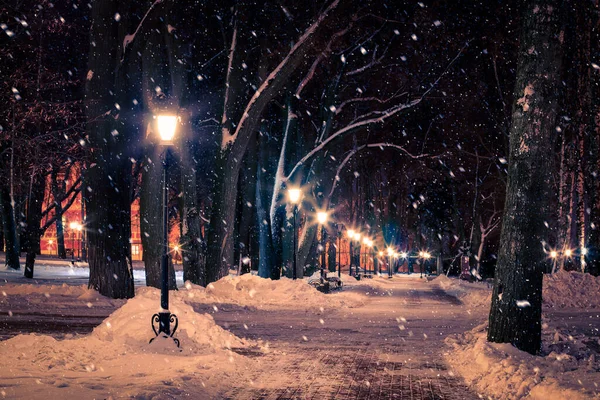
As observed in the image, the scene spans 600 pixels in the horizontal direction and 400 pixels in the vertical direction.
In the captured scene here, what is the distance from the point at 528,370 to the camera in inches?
392

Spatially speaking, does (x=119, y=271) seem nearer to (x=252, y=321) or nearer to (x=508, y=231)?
(x=252, y=321)

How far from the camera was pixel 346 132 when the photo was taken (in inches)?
1180

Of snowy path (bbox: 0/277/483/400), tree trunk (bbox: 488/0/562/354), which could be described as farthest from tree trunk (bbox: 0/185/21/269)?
tree trunk (bbox: 488/0/562/354)

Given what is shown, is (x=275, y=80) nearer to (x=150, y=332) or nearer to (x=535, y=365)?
(x=150, y=332)

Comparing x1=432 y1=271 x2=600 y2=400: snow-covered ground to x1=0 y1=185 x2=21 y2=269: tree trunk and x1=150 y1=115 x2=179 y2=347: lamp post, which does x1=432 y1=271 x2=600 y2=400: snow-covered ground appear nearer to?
x1=150 y1=115 x2=179 y2=347: lamp post

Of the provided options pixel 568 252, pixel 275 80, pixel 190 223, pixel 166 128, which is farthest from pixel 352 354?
pixel 568 252

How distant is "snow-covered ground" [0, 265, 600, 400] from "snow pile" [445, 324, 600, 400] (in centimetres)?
2

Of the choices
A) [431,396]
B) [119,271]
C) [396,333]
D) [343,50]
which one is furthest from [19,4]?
[431,396]

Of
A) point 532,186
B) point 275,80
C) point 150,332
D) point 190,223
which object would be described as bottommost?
Result: point 150,332

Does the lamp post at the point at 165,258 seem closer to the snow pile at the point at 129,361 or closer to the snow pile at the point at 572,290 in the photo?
the snow pile at the point at 129,361

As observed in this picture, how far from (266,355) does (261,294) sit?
12992 mm

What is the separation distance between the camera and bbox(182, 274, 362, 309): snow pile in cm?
2436

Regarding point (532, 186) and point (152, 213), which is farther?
point (152, 213)

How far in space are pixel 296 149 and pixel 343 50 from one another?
6434 mm
